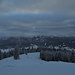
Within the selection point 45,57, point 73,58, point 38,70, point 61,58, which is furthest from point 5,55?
point 38,70

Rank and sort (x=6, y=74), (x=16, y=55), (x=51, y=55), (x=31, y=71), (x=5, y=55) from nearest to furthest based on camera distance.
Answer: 1. (x=6, y=74)
2. (x=31, y=71)
3. (x=16, y=55)
4. (x=51, y=55)
5. (x=5, y=55)

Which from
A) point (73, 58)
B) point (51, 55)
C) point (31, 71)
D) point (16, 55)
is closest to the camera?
point (31, 71)

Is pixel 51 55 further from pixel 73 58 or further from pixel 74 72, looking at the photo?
pixel 74 72

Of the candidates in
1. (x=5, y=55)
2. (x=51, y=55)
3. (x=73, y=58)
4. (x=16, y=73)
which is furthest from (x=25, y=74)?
(x=5, y=55)

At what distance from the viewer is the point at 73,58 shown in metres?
82.8

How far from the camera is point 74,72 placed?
2664 cm

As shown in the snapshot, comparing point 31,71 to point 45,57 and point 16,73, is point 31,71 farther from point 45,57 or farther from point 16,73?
point 45,57

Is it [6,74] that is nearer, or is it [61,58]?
[6,74]

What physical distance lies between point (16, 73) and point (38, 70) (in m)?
3.31

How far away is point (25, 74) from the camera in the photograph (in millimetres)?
25719

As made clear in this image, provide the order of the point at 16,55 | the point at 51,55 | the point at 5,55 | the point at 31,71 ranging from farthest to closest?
the point at 5,55, the point at 51,55, the point at 16,55, the point at 31,71

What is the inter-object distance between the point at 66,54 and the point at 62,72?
59.8 m

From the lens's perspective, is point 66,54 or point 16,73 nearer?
point 16,73

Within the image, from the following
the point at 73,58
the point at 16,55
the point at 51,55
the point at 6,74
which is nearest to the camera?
the point at 6,74
